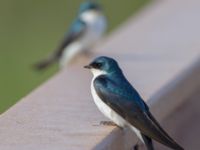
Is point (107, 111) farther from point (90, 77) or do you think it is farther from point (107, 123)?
point (90, 77)

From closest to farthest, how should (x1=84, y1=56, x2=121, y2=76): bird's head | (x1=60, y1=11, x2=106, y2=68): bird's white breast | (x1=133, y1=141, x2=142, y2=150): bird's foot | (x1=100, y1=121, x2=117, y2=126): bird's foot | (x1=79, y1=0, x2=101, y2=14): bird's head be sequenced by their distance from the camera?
(x1=100, y1=121, x2=117, y2=126): bird's foot < (x1=133, y1=141, x2=142, y2=150): bird's foot < (x1=84, y1=56, x2=121, y2=76): bird's head < (x1=60, y1=11, x2=106, y2=68): bird's white breast < (x1=79, y1=0, x2=101, y2=14): bird's head

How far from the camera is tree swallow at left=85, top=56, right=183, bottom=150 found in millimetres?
4070

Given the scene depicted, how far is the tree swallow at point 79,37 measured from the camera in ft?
24.8

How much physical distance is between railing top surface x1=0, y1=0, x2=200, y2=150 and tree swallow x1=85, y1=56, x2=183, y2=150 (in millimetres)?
73

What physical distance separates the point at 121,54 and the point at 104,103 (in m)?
1.30

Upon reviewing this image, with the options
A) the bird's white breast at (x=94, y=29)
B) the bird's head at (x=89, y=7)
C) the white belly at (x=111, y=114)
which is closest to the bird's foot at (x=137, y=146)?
the white belly at (x=111, y=114)

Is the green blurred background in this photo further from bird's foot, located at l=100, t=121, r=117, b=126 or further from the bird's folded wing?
bird's foot, located at l=100, t=121, r=117, b=126

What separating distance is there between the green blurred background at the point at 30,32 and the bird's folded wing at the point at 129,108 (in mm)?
3177

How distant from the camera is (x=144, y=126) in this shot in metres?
4.08

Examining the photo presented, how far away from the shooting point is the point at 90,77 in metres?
5.20

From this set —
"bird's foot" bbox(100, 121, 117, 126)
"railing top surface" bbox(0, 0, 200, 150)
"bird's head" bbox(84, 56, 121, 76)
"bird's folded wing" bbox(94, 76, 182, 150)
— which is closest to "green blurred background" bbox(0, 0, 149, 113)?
"railing top surface" bbox(0, 0, 200, 150)

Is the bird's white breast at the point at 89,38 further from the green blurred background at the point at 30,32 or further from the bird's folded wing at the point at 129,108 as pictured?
the bird's folded wing at the point at 129,108

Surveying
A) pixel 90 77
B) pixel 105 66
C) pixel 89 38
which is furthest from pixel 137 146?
pixel 89 38

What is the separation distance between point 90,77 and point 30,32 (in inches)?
147
